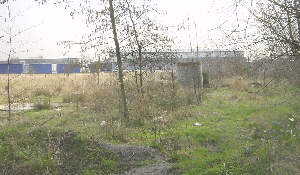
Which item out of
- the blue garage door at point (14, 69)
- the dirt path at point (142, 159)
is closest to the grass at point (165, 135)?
the dirt path at point (142, 159)

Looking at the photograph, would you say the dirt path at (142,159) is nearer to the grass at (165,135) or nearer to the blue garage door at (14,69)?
the grass at (165,135)

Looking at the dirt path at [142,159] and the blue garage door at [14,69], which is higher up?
the blue garage door at [14,69]

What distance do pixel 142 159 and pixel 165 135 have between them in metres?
1.20

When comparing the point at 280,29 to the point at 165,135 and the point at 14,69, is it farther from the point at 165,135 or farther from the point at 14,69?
the point at 14,69

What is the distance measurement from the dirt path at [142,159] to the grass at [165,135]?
0.17 meters

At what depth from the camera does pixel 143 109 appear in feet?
27.8

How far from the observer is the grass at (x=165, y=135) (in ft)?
16.6

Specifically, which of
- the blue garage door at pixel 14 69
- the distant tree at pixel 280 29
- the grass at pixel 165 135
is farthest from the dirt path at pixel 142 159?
the blue garage door at pixel 14 69

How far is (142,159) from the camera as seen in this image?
5.60m

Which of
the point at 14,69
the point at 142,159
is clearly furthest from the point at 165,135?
the point at 14,69

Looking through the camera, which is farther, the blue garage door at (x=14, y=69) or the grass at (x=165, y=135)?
the blue garage door at (x=14, y=69)

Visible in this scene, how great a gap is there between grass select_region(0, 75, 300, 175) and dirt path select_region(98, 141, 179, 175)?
0.17 m

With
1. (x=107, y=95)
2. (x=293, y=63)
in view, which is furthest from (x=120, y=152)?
(x=293, y=63)

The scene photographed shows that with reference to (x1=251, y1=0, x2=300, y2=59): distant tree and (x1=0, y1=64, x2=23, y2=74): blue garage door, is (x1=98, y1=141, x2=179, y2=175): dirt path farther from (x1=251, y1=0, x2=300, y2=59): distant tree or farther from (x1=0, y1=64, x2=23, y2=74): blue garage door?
(x1=0, y1=64, x2=23, y2=74): blue garage door
